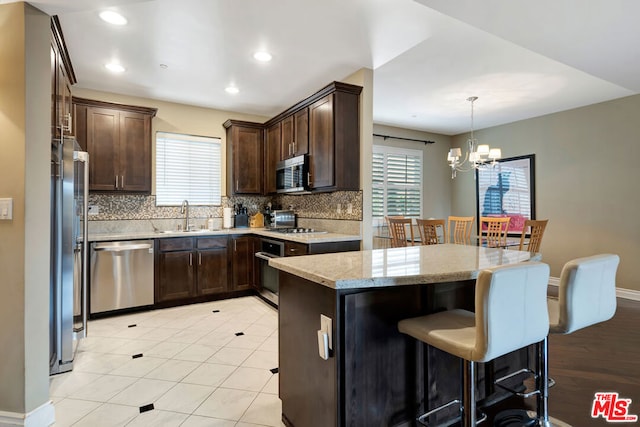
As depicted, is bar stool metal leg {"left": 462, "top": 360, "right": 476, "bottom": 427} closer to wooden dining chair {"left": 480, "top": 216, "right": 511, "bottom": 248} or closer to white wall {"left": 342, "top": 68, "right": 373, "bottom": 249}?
white wall {"left": 342, "top": 68, "right": 373, "bottom": 249}

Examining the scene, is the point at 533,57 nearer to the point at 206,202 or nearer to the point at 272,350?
the point at 272,350

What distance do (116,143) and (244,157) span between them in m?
1.64

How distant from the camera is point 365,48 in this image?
3057 mm

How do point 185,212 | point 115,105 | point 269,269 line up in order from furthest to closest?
1. point 185,212
2. point 269,269
3. point 115,105

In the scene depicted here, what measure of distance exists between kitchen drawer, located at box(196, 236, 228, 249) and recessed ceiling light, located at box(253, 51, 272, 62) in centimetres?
224

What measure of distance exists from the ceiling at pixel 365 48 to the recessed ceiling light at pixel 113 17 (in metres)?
0.06

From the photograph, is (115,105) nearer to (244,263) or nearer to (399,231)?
(244,263)

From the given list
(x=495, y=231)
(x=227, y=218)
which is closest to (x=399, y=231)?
(x=495, y=231)

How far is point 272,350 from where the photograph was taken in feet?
9.14

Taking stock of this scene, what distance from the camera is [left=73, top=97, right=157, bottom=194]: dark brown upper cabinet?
3756 millimetres

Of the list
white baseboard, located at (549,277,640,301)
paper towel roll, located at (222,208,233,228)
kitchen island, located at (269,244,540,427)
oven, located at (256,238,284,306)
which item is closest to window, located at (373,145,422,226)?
oven, located at (256,238,284,306)

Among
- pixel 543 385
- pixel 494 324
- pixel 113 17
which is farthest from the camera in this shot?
pixel 113 17

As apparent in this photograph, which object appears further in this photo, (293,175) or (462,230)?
(462,230)

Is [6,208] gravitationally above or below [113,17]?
below
